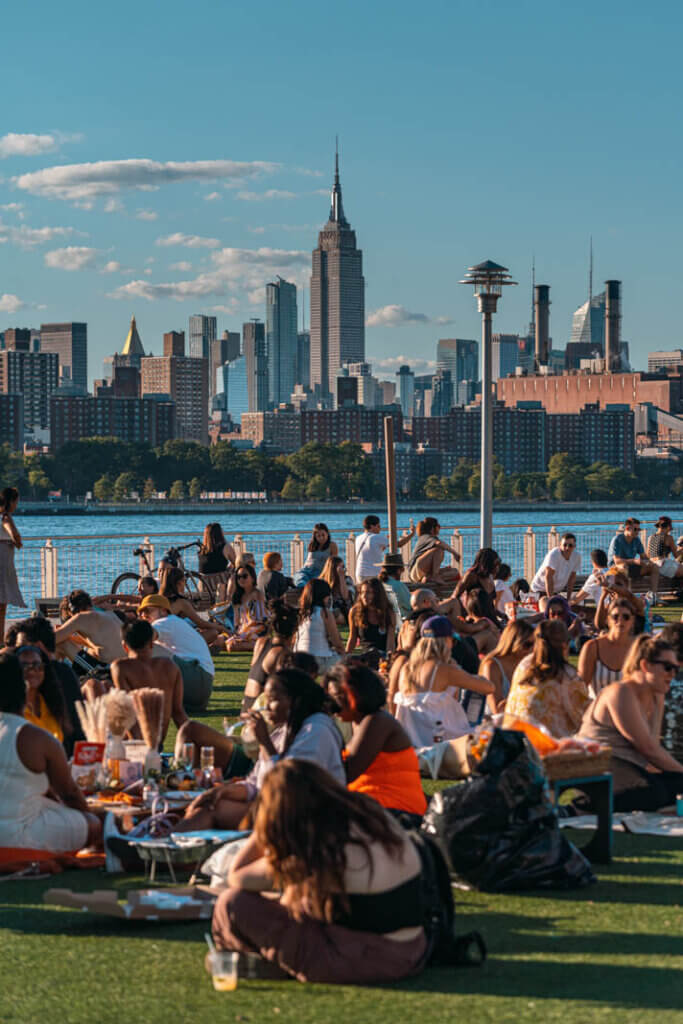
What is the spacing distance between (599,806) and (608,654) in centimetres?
257

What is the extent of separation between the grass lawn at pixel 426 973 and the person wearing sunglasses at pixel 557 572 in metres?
12.0

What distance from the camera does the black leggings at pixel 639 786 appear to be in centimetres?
826

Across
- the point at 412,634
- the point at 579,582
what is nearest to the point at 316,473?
the point at 579,582

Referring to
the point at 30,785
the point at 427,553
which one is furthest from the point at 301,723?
the point at 427,553

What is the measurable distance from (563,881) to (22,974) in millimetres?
2435

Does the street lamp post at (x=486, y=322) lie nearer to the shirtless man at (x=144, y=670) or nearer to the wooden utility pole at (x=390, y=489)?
the wooden utility pole at (x=390, y=489)

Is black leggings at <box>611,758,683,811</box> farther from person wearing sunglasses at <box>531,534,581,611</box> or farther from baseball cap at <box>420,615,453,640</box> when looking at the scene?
person wearing sunglasses at <box>531,534,581,611</box>

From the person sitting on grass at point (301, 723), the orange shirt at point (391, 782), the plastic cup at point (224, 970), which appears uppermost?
the person sitting on grass at point (301, 723)

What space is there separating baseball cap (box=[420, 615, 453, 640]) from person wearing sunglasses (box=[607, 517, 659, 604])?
442 inches

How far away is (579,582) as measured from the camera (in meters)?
22.5

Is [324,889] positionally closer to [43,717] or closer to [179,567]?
[43,717]

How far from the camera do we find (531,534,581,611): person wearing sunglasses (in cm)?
1888

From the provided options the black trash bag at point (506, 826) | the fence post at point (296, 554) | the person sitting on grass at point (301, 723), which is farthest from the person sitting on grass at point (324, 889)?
the fence post at point (296, 554)

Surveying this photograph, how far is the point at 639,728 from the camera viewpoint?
8.17 m
